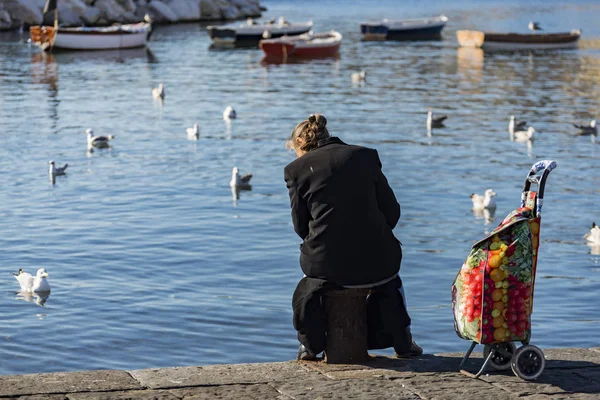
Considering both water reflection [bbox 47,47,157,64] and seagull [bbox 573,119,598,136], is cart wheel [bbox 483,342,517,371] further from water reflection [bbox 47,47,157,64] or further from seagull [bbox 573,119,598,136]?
water reflection [bbox 47,47,157,64]

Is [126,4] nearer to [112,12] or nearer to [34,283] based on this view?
[112,12]

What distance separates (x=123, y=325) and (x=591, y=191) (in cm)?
1040

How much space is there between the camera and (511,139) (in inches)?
942

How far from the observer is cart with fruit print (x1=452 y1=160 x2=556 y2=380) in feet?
19.6

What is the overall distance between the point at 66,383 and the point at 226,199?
39.2 feet

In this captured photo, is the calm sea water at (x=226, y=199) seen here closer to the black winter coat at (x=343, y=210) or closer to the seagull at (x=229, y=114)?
the seagull at (x=229, y=114)

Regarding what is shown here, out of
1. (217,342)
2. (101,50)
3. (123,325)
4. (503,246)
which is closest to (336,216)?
(503,246)

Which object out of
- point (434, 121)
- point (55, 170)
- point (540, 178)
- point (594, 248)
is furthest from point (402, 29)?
point (540, 178)

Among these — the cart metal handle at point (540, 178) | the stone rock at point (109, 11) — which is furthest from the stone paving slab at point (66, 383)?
the stone rock at point (109, 11)

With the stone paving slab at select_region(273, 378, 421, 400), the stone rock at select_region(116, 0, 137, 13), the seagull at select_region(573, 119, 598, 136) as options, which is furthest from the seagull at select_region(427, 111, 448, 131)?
the stone rock at select_region(116, 0, 137, 13)

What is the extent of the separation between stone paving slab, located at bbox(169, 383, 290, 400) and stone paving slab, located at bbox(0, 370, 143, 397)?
0.29 meters

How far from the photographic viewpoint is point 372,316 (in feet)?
21.4

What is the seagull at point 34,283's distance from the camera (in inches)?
456

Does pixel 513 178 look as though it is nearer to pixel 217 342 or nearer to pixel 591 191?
pixel 591 191
